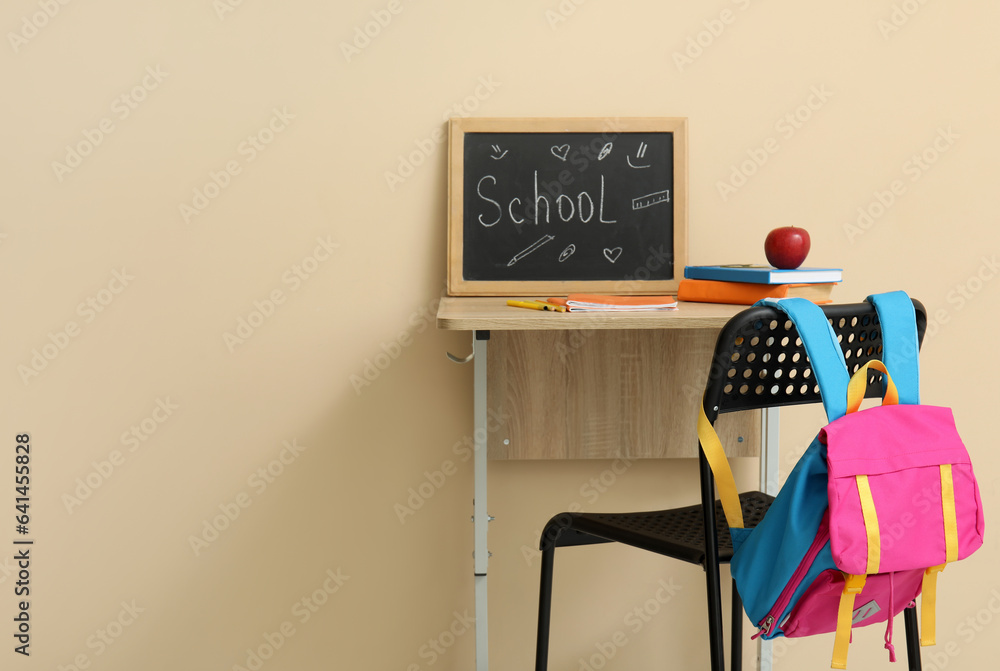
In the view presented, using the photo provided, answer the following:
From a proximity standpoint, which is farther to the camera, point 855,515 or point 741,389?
point 741,389

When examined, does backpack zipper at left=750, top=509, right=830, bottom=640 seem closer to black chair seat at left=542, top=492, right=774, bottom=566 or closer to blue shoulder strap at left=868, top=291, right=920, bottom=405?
black chair seat at left=542, top=492, right=774, bottom=566

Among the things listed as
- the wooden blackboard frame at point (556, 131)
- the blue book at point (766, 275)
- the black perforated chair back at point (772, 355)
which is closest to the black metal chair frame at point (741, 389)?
A: the black perforated chair back at point (772, 355)

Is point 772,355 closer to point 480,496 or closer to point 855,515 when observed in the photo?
point 855,515

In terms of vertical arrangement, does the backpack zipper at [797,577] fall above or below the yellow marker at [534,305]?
below

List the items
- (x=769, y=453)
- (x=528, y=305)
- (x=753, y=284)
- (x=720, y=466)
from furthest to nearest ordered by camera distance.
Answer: (x=769, y=453)
(x=753, y=284)
(x=528, y=305)
(x=720, y=466)

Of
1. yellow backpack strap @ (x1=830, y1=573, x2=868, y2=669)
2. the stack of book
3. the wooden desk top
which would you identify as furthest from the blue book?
yellow backpack strap @ (x1=830, y1=573, x2=868, y2=669)

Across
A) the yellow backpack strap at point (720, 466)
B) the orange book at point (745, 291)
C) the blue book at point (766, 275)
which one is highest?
the blue book at point (766, 275)

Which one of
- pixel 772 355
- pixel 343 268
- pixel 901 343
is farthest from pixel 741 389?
pixel 343 268

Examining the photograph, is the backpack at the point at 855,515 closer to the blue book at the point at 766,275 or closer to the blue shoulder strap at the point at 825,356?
the blue shoulder strap at the point at 825,356

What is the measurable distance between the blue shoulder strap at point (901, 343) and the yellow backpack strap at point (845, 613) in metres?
0.27

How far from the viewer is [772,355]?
3.89 ft

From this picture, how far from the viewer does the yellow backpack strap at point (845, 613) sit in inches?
41.1

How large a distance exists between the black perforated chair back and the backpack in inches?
1.6

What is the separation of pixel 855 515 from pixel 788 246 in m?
0.69
